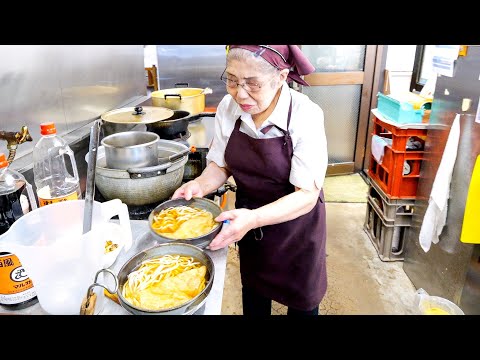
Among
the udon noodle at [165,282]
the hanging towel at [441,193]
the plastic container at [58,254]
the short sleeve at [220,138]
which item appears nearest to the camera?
the plastic container at [58,254]

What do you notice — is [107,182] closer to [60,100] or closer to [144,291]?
[144,291]

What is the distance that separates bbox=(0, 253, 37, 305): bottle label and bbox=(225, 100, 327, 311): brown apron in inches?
39.8

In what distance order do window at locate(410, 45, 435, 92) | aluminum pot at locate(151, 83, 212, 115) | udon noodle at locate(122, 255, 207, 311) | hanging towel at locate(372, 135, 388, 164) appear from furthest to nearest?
window at locate(410, 45, 435, 92) → hanging towel at locate(372, 135, 388, 164) → aluminum pot at locate(151, 83, 212, 115) → udon noodle at locate(122, 255, 207, 311)

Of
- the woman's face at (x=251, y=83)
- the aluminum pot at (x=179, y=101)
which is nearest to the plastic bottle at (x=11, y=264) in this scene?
the woman's face at (x=251, y=83)

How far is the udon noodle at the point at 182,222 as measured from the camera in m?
1.36

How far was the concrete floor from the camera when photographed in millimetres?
2748

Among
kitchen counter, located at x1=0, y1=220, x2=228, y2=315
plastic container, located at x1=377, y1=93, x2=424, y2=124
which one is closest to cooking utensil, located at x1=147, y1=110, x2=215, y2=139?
kitchen counter, located at x1=0, y1=220, x2=228, y2=315

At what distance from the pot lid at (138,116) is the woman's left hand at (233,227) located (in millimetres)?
890

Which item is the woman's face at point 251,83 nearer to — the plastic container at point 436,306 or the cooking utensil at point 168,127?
the cooking utensil at point 168,127

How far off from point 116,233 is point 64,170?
600 mm

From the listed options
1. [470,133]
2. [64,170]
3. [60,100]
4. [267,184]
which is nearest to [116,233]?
[64,170]

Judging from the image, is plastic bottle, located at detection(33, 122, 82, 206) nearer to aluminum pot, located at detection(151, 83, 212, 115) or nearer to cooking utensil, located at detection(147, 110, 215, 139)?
cooking utensil, located at detection(147, 110, 215, 139)

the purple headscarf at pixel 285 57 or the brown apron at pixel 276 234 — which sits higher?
the purple headscarf at pixel 285 57

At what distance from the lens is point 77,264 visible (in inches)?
37.9
